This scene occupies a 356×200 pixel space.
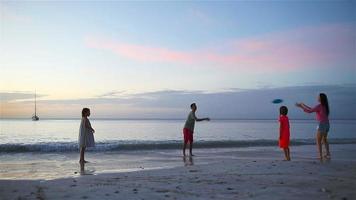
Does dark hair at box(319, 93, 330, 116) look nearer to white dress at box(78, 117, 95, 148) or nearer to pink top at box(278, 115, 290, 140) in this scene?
pink top at box(278, 115, 290, 140)

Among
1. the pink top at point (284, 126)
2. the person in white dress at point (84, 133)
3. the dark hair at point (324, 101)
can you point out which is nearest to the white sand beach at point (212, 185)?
the pink top at point (284, 126)

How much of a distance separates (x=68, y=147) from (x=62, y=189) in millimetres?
15892

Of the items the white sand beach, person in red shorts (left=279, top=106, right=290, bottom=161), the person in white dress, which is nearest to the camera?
the white sand beach

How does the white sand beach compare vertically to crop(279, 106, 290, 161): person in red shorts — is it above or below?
below

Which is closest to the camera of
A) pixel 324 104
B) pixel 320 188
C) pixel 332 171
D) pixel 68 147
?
pixel 320 188

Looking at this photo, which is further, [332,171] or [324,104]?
[324,104]

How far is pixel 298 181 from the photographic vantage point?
847 cm

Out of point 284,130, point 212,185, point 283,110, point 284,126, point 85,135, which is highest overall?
point 283,110

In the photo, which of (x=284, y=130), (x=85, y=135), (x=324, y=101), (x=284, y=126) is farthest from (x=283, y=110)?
(x=85, y=135)

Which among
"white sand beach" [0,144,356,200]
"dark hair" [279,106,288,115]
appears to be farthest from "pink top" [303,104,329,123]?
"white sand beach" [0,144,356,200]

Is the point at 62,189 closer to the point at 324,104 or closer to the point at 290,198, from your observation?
the point at 290,198

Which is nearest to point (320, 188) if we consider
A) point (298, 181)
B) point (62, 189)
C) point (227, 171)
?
point (298, 181)

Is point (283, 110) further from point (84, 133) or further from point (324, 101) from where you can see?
point (84, 133)

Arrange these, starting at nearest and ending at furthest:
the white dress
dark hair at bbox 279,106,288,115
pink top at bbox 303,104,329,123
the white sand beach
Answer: the white sand beach < pink top at bbox 303,104,329,123 < dark hair at bbox 279,106,288,115 < the white dress
